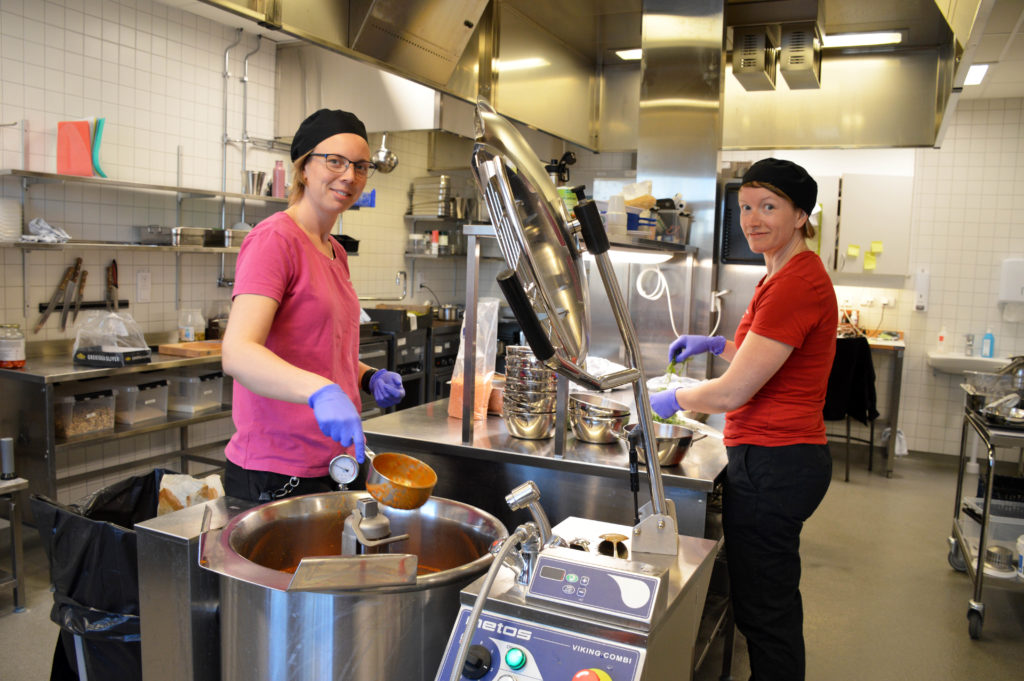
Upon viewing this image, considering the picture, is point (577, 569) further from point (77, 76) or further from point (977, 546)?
point (77, 76)

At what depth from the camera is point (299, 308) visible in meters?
1.72

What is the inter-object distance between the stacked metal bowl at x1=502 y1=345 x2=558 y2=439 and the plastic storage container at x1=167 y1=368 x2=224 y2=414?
2838 millimetres

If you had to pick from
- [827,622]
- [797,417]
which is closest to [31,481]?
[797,417]

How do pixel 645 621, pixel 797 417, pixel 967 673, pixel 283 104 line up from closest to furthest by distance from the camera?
pixel 645 621 → pixel 797 417 → pixel 967 673 → pixel 283 104

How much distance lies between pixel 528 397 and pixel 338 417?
1.07 meters

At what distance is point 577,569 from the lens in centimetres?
108

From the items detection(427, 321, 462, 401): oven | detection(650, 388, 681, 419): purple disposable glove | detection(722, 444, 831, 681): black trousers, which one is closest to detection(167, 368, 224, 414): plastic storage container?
detection(427, 321, 462, 401): oven

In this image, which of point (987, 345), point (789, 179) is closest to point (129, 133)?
point (789, 179)

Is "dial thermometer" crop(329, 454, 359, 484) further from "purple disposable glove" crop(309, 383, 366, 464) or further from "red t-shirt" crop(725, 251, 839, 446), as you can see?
"red t-shirt" crop(725, 251, 839, 446)

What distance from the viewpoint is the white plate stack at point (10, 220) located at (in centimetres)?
378

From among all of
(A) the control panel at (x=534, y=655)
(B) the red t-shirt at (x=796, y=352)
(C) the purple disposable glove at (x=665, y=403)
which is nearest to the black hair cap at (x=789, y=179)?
(B) the red t-shirt at (x=796, y=352)

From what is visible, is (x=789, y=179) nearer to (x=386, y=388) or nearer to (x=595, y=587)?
(x=386, y=388)

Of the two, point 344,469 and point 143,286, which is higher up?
point 143,286

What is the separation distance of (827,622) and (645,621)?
9.52ft
